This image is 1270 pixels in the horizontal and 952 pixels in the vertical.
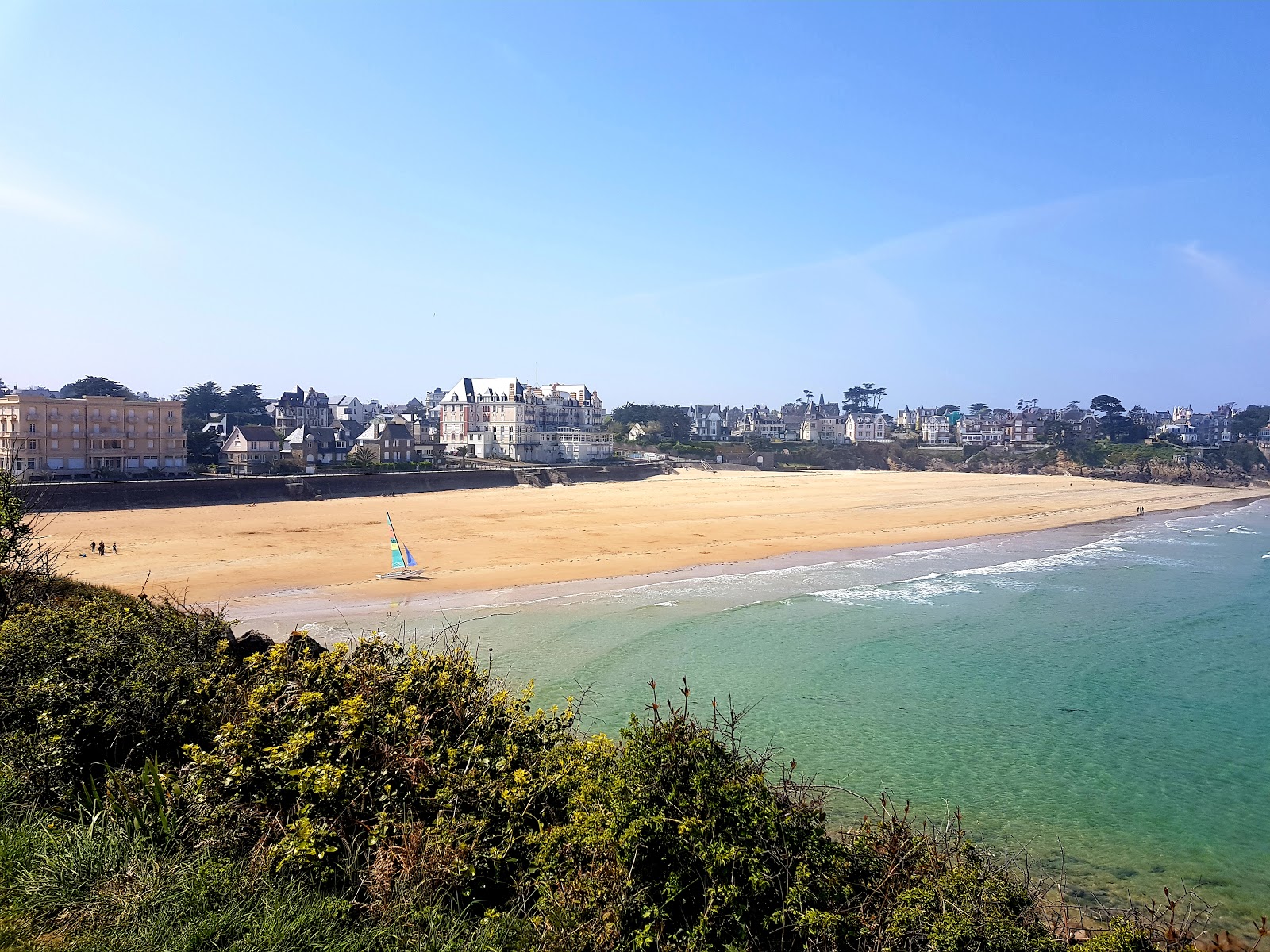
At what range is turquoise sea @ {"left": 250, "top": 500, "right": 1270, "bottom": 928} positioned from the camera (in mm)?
9523

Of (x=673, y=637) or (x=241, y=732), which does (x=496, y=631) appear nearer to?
(x=673, y=637)

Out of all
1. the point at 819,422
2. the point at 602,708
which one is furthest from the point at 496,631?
the point at 819,422

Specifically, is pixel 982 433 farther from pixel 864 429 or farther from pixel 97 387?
pixel 97 387

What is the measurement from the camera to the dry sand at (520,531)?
23.6m

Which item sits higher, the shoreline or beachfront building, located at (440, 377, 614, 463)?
beachfront building, located at (440, 377, 614, 463)

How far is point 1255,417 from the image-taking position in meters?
125

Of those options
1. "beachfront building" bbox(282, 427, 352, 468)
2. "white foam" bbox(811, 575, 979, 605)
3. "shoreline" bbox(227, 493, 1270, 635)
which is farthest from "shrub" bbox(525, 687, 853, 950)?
"beachfront building" bbox(282, 427, 352, 468)

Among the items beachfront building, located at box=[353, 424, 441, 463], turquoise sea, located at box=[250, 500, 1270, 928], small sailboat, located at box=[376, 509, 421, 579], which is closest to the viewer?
turquoise sea, located at box=[250, 500, 1270, 928]

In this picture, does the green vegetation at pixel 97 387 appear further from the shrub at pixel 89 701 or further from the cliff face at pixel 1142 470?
the cliff face at pixel 1142 470

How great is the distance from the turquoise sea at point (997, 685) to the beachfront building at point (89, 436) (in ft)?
121

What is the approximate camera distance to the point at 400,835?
17.1ft

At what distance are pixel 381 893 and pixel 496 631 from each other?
12.7 metres

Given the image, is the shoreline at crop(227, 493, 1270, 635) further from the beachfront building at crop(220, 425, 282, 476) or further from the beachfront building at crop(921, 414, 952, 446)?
the beachfront building at crop(921, 414, 952, 446)

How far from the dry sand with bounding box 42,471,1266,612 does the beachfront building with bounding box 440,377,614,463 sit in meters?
17.4
